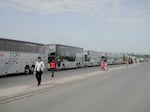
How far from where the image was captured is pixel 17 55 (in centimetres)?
3041

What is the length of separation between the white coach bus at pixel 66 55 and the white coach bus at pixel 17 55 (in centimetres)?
751

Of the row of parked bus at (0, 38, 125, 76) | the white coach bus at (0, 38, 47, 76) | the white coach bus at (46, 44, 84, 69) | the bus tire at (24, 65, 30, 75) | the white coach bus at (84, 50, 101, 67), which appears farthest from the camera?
the white coach bus at (84, 50, 101, 67)

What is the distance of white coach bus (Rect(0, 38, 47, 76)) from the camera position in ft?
92.0

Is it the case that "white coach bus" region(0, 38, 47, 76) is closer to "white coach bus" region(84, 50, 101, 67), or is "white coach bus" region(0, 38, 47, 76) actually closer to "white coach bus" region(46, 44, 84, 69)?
"white coach bus" region(46, 44, 84, 69)

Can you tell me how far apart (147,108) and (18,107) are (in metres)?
4.28

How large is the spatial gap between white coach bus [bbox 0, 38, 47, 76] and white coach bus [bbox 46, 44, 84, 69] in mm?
7507

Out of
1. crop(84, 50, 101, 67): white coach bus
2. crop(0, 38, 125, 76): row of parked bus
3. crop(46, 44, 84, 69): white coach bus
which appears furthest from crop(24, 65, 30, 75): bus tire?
crop(84, 50, 101, 67): white coach bus

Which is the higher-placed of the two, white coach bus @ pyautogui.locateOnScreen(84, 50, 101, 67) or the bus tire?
white coach bus @ pyautogui.locateOnScreen(84, 50, 101, 67)

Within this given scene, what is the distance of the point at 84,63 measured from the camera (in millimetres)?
59812

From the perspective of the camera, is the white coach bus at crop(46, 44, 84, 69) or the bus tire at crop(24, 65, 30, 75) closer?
the bus tire at crop(24, 65, 30, 75)

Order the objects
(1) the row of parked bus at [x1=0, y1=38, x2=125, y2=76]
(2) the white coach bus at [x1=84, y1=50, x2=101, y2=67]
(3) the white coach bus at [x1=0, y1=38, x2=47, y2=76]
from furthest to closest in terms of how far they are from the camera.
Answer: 1. (2) the white coach bus at [x1=84, y1=50, x2=101, y2=67]
2. (1) the row of parked bus at [x1=0, y1=38, x2=125, y2=76]
3. (3) the white coach bus at [x1=0, y1=38, x2=47, y2=76]

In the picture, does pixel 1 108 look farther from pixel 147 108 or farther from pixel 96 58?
pixel 96 58

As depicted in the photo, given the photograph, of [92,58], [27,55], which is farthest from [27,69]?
[92,58]

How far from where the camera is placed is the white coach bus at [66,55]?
43625 mm
